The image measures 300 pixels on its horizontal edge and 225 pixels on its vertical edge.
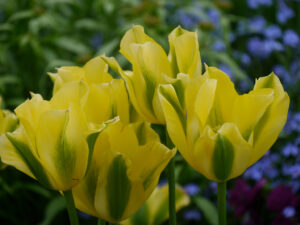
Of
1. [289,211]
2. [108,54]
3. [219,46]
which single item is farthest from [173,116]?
[219,46]

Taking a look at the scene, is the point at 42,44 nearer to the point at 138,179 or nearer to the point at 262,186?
the point at 262,186

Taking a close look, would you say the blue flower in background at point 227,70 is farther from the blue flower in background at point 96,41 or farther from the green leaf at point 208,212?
the green leaf at point 208,212

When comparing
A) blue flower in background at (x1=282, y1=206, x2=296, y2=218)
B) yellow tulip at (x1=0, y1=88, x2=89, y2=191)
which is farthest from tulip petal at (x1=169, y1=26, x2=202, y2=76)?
blue flower in background at (x1=282, y1=206, x2=296, y2=218)

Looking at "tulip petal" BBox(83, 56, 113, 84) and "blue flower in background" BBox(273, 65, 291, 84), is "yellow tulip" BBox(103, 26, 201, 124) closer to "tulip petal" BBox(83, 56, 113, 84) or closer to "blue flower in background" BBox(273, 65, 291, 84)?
"tulip petal" BBox(83, 56, 113, 84)

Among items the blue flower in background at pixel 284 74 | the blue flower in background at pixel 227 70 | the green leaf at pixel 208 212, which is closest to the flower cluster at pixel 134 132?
the green leaf at pixel 208 212

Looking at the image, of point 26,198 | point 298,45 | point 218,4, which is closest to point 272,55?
point 298,45
